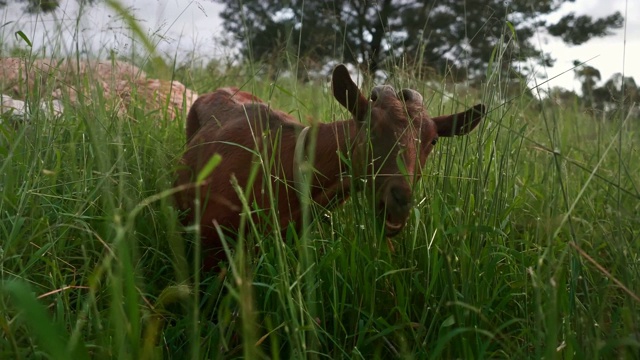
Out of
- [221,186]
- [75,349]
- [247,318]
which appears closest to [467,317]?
[247,318]

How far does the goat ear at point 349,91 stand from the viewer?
7.62ft

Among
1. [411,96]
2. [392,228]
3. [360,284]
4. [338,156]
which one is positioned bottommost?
[360,284]

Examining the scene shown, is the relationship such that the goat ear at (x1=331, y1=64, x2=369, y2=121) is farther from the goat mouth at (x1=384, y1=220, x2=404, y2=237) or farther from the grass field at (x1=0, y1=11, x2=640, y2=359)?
the goat mouth at (x1=384, y1=220, x2=404, y2=237)

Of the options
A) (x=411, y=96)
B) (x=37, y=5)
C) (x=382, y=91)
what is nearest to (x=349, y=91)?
(x=382, y=91)

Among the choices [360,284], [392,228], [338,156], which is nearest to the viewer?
A: [360,284]

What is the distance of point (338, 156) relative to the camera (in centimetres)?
233

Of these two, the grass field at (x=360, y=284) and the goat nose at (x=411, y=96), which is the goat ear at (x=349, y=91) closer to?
the goat nose at (x=411, y=96)

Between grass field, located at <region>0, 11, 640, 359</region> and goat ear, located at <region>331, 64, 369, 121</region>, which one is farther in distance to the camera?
goat ear, located at <region>331, 64, 369, 121</region>

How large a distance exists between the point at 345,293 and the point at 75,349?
964 millimetres

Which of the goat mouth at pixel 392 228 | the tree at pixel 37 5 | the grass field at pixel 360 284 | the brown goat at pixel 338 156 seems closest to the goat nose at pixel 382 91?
the brown goat at pixel 338 156

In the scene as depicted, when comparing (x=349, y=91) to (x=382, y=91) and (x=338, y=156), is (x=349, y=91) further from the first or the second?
(x=338, y=156)

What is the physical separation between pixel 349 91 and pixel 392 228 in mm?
609

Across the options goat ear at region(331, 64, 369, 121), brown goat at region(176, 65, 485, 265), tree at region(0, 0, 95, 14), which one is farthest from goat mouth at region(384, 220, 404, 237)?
tree at region(0, 0, 95, 14)

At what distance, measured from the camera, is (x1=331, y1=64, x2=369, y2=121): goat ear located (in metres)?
2.32
